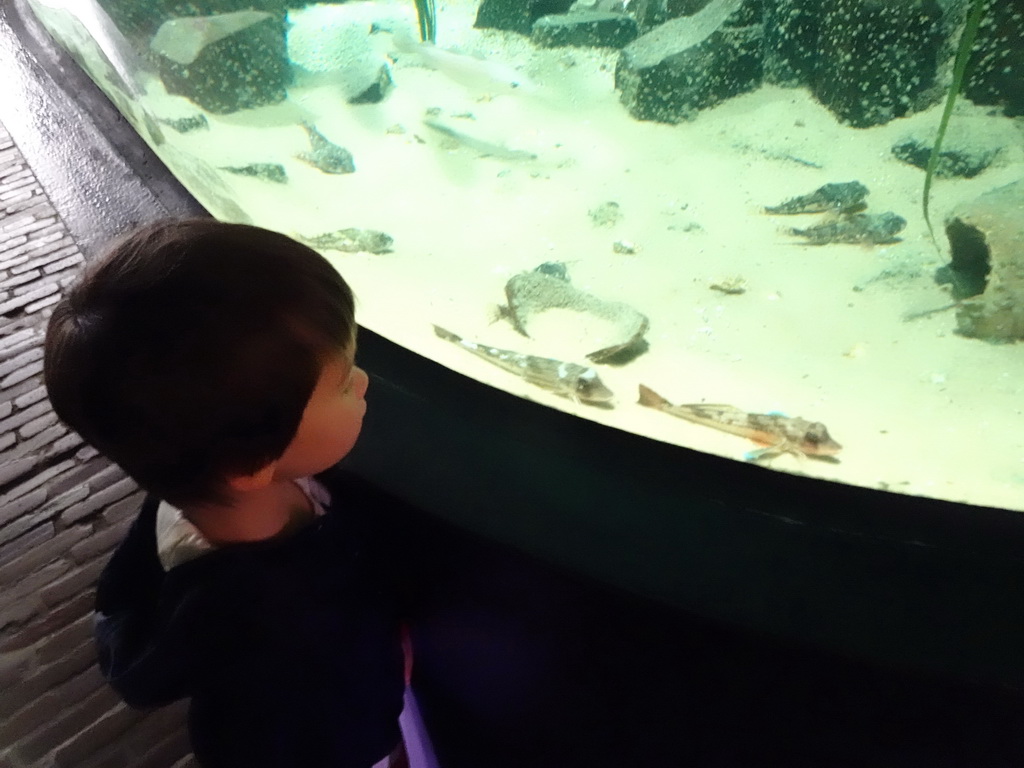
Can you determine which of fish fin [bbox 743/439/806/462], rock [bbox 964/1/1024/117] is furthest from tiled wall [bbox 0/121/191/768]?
rock [bbox 964/1/1024/117]

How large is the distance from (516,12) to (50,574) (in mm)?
2339

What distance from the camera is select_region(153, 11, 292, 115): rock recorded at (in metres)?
2.19

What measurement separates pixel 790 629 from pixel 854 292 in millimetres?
851

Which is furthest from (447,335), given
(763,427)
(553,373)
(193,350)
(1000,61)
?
(1000,61)

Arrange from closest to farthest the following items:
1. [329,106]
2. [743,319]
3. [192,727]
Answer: [192,727]
[743,319]
[329,106]

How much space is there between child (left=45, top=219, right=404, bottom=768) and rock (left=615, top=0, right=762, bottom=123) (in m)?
1.77

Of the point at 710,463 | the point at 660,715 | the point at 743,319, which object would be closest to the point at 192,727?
the point at 660,715

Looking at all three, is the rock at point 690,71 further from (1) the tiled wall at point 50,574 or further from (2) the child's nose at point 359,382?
(1) the tiled wall at point 50,574

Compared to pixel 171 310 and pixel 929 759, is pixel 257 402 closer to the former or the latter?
pixel 171 310

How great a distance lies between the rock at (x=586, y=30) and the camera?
2.41 m

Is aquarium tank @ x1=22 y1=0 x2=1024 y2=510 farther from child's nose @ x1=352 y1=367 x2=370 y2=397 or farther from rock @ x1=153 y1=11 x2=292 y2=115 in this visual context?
child's nose @ x1=352 y1=367 x2=370 y2=397

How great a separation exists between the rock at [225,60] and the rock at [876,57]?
1840 mm

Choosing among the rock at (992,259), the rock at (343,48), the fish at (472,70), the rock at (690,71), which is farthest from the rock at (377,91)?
the rock at (992,259)

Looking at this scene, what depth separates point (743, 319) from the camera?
1.35 meters
